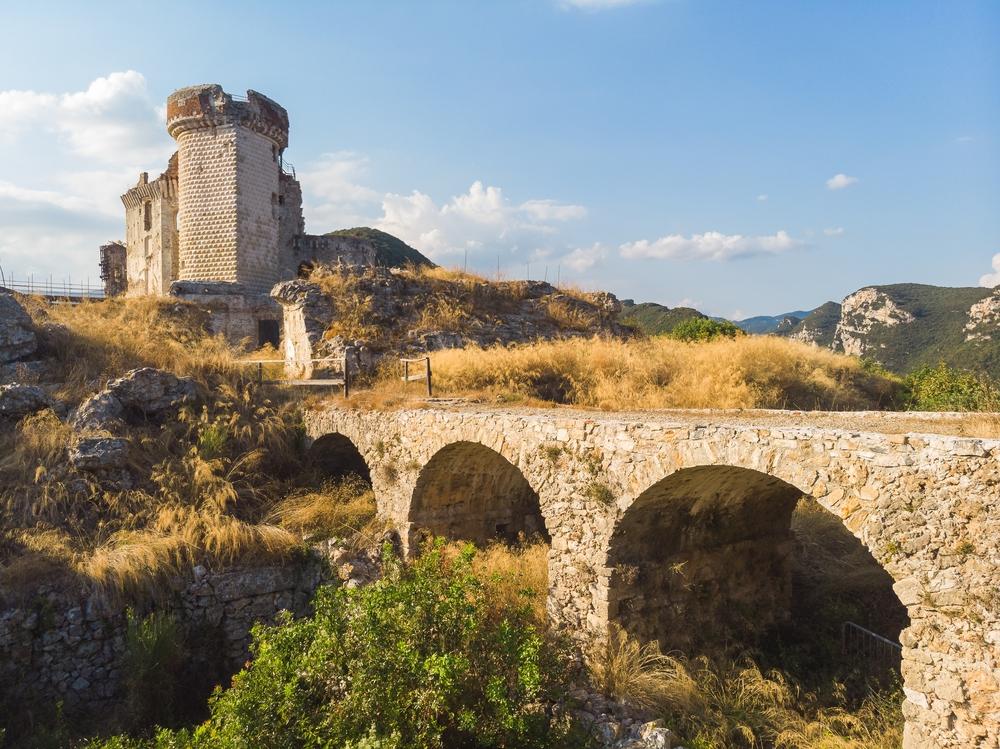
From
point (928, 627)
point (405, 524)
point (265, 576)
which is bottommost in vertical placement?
point (265, 576)

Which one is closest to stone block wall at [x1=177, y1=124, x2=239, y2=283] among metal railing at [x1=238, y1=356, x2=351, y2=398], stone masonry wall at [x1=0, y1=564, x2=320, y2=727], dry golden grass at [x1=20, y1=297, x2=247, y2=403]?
dry golden grass at [x1=20, y1=297, x2=247, y2=403]

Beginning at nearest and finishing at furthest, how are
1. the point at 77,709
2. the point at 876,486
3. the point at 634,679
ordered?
the point at 876,486, the point at 634,679, the point at 77,709

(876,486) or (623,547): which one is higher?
(876,486)

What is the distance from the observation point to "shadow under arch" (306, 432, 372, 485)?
45.3 ft

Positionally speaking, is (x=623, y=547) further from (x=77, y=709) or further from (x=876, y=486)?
(x=77, y=709)

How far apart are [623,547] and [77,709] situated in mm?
7786

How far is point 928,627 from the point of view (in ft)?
15.7

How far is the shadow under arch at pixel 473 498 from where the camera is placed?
10586 mm

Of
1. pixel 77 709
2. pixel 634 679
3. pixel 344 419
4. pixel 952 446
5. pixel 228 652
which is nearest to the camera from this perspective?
pixel 952 446

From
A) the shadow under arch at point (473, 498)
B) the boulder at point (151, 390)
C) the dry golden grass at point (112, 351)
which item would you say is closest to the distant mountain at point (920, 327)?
the shadow under arch at point (473, 498)

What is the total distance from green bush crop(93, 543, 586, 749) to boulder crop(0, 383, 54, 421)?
8473mm

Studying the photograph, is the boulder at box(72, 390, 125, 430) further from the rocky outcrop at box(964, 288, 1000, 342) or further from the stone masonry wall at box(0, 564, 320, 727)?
the rocky outcrop at box(964, 288, 1000, 342)

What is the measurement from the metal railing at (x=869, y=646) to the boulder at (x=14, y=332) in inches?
642

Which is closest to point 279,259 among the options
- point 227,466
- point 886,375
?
point 227,466
